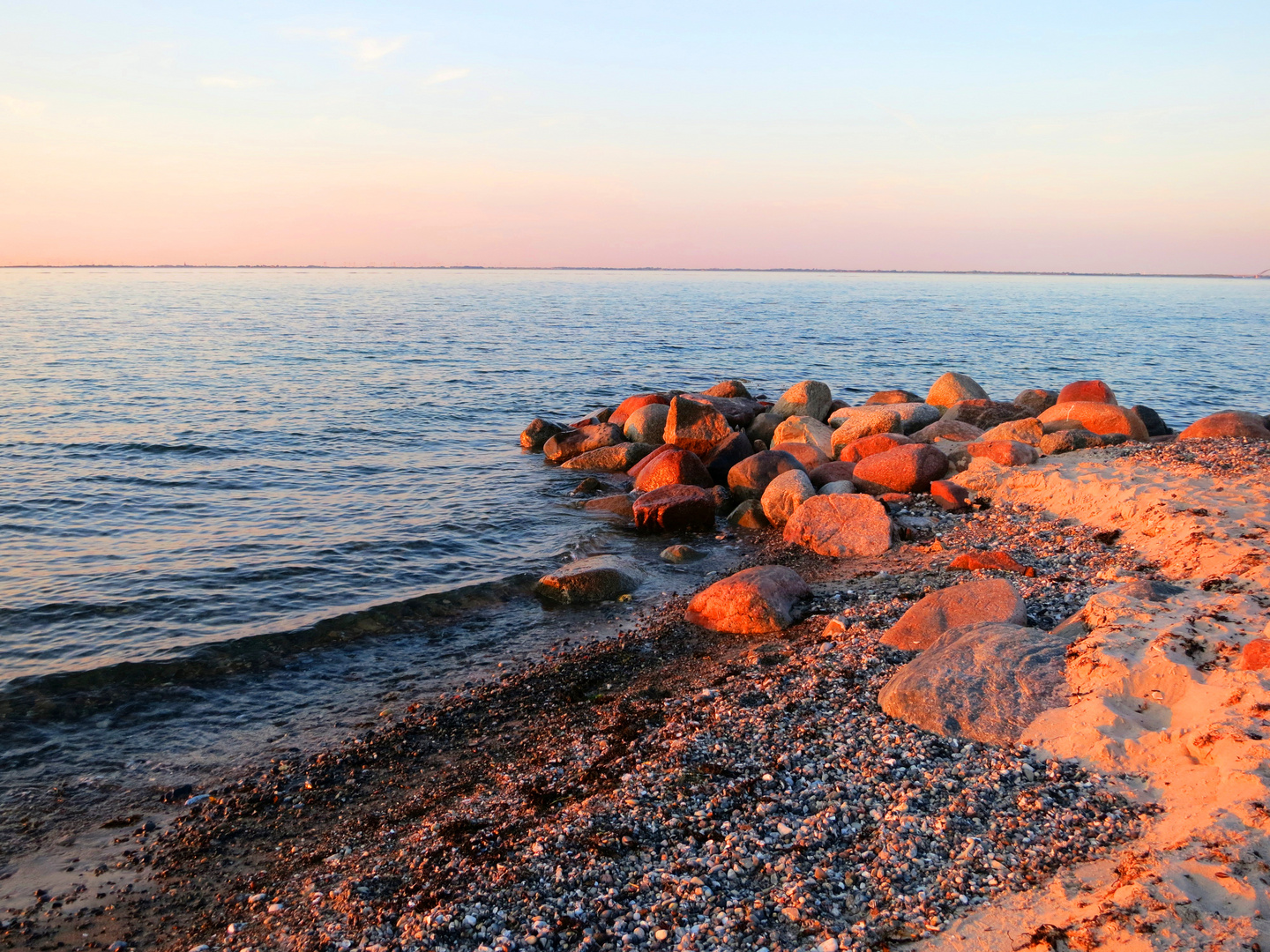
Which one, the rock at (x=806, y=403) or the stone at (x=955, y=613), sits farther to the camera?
the rock at (x=806, y=403)

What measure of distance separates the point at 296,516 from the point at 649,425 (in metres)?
8.03

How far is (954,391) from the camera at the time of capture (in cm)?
1845

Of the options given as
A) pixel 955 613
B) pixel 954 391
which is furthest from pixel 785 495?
pixel 954 391

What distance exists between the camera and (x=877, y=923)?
4.13 m

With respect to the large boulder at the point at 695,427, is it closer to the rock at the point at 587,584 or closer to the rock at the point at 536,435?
the rock at the point at 536,435

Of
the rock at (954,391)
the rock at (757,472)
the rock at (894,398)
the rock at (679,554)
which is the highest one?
the rock at (954,391)

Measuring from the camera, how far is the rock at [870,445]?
595 inches

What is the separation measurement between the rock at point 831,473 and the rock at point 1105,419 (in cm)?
503

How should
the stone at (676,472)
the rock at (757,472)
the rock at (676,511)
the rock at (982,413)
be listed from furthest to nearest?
the rock at (982,413) < the stone at (676,472) < the rock at (757,472) < the rock at (676,511)

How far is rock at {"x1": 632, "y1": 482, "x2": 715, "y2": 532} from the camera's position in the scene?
1345cm

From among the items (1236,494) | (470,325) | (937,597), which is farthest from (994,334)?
(937,597)

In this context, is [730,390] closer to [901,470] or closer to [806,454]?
[806,454]

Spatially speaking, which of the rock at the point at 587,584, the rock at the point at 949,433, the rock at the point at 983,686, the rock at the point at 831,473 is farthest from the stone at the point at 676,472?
the rock at the point at 983,686

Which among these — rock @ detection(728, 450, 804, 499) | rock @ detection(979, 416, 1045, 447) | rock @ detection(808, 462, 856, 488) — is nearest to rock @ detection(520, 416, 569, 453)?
rock @ detection(728, 450, 804, 499)
